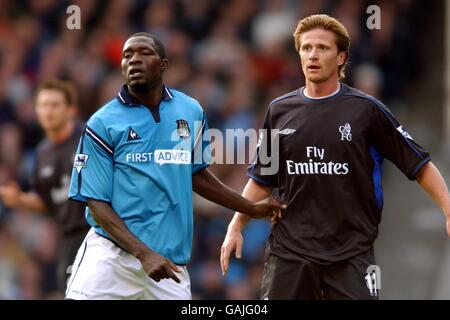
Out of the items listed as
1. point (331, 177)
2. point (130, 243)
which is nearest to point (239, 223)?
point (331, 177)

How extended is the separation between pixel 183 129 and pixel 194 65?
732 centimetres

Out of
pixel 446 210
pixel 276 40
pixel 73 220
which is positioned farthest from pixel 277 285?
pixel 276 40

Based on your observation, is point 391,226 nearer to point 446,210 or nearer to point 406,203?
point 406,203

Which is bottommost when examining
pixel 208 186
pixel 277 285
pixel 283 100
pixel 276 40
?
pixel 277 285

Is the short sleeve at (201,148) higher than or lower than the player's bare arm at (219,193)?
higher

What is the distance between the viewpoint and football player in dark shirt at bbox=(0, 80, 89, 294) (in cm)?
1084

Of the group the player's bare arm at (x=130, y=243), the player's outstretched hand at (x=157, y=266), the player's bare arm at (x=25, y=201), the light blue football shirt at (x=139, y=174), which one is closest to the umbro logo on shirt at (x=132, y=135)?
the light blue football shirt at (x=139, y=174)

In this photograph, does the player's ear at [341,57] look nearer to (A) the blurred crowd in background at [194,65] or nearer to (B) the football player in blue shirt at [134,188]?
(B) the football player in blue shirt at [134,188]

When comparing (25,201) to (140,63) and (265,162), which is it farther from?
(140,63)

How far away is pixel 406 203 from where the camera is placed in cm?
1436

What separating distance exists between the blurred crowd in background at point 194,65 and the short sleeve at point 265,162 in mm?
5418

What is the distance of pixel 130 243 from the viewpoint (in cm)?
762

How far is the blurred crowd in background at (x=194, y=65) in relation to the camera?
14344 millimetres

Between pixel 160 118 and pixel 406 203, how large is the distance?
22.6 feet
